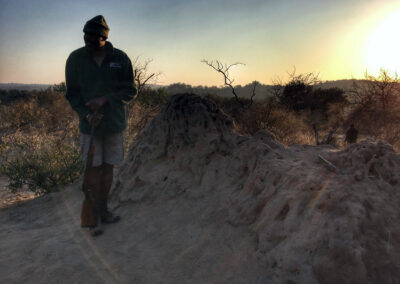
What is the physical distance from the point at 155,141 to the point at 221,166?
1011mm

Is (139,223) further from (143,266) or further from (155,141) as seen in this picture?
(155,141)

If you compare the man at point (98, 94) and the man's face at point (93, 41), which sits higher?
the man's face at point (93, 41)

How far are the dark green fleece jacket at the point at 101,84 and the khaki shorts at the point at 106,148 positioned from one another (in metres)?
0.09

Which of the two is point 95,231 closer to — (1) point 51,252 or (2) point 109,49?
(1) point 51,252

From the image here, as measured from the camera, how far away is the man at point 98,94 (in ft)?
9.41

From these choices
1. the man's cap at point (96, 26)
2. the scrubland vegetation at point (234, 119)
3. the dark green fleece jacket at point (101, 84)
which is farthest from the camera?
the scrubland vegetation at point (234, 119)

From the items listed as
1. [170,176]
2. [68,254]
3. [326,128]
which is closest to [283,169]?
[170,176]

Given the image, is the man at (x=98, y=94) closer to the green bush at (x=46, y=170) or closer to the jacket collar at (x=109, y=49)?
the jacket collar at (x=109, y=49)

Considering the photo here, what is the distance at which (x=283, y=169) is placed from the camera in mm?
2650

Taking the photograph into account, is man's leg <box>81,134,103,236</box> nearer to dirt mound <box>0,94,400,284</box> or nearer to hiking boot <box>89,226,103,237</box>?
hiking boot <box>89,226,103,237</box>

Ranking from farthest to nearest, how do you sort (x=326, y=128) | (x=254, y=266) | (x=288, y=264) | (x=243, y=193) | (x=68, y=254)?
(x=326, y=128), (x=243, y=193), (x=68, y=254), (x=254, y=266), (x=288, y=264)

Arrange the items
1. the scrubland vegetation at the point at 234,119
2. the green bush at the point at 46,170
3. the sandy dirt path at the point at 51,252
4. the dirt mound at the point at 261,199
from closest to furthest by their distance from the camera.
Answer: the dirt mound at the point at 261,199, the sandy dirt path at the point at 51,252, the green bush at the point at 46,170, the scrubland vegetation at the point at 234,119

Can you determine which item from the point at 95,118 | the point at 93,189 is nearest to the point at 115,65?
the point at 95,118

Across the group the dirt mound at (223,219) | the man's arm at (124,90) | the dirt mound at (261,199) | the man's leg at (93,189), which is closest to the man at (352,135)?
the dirt mound at (223,219)
